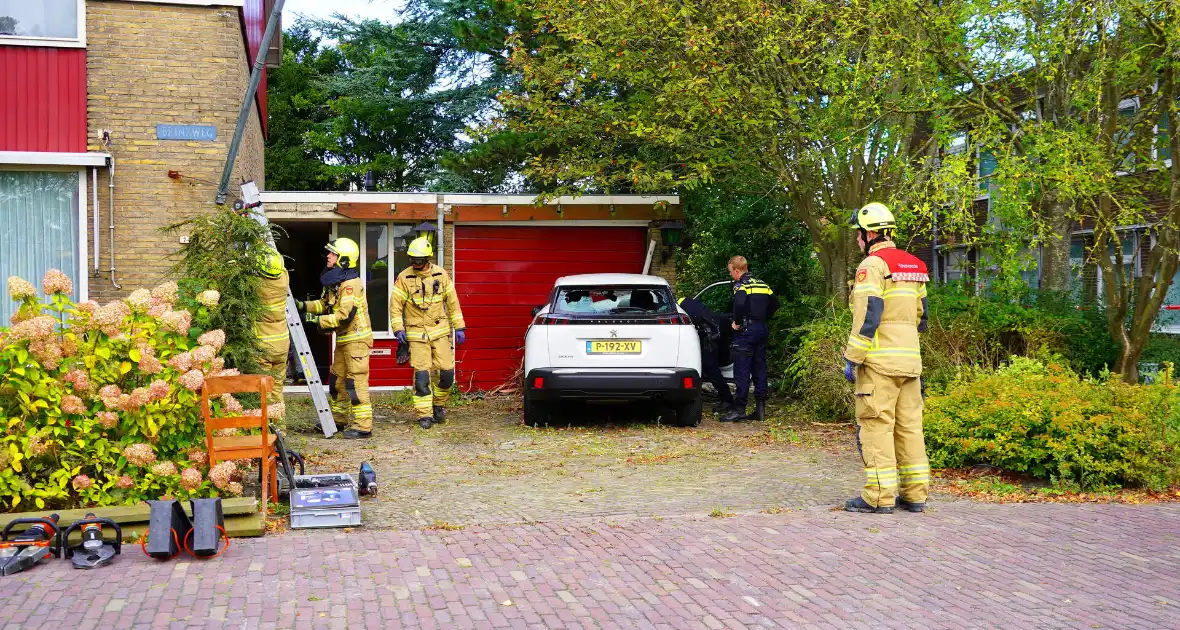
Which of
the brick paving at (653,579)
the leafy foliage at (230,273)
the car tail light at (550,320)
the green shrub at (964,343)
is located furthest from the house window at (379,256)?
the brick paving at (653,579)

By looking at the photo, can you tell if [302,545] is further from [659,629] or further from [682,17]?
[682,17]

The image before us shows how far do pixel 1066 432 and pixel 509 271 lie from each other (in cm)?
831

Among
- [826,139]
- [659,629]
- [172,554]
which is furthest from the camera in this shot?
[826,139]

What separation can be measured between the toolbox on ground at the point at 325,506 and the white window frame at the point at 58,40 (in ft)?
22.9

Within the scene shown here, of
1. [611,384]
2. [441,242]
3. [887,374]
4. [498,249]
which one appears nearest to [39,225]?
[441,242]

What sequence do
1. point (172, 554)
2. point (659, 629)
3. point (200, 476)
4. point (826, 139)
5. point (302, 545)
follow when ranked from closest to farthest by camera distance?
point (659, 629) < point (172, 554) < point (302, 545) < point (200, 476) < point (826, 139)

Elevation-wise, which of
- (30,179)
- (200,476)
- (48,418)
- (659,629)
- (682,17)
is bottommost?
(659,629)

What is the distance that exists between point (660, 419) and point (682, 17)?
4.43 metres

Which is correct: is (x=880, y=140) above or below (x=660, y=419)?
above

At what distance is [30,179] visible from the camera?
11.0 metres

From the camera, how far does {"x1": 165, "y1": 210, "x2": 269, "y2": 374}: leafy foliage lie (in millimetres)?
7477

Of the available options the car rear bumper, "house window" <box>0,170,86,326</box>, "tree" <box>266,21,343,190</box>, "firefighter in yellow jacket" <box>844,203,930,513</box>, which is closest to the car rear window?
the car rear bumper

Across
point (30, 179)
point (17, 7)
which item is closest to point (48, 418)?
point (30, 179)

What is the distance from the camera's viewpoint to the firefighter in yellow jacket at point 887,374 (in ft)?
20.9
